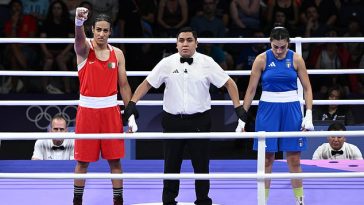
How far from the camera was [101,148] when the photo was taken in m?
6.65

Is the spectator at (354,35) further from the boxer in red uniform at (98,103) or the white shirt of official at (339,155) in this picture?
the boxer in red uniform at (98,103)

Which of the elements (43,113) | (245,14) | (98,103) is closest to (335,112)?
(245,14)

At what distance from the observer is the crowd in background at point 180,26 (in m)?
11.1

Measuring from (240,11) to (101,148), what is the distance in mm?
5507

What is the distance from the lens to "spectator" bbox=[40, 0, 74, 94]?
1110 centimetres

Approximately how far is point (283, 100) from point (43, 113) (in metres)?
4.49

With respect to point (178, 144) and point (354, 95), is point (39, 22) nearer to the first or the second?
point (354, 95)

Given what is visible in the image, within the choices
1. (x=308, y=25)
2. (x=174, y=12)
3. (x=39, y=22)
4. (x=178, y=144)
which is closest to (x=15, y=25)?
(x=39, y=22)

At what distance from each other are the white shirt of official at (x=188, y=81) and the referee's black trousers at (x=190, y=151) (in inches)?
2.2

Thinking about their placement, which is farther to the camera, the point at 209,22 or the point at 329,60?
the point at 209,22

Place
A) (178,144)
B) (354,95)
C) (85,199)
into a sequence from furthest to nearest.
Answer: (354,95) → (85,199) → (178,144)

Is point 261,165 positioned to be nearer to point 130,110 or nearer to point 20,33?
point 130,110

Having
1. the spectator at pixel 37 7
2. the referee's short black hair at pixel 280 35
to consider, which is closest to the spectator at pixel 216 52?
the spectator at pixel 37 7

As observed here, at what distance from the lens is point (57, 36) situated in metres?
11.1
